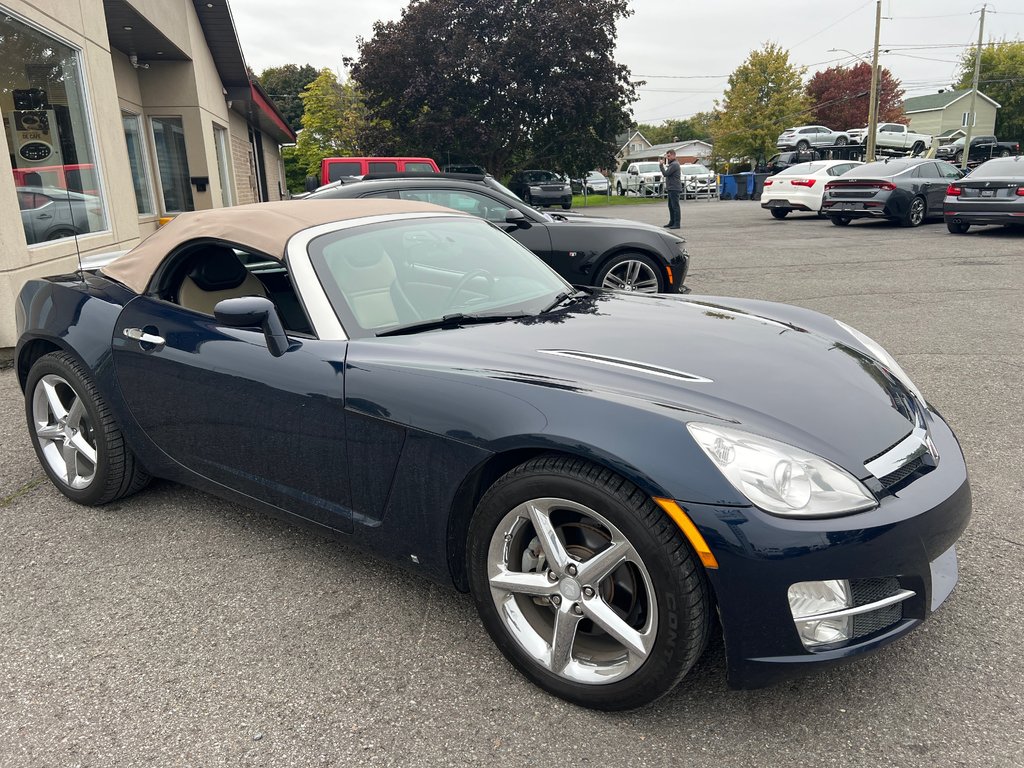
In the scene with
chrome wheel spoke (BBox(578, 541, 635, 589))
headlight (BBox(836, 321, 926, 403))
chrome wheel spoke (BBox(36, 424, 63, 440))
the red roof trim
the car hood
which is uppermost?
the red roof trim

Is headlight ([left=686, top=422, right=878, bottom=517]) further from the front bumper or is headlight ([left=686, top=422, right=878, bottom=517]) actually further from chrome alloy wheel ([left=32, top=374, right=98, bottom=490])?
chrome alloy wheel ([left=32, top=374, right=98, bottom=490])

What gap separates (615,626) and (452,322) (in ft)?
4.28

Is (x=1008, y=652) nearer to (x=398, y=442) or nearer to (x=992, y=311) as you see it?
(x=398, y=442)

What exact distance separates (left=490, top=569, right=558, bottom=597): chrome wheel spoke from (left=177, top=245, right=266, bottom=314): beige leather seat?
1.83m

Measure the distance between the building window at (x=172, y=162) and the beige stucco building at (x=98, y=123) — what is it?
0.07 feet

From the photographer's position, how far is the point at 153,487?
387 centimetres

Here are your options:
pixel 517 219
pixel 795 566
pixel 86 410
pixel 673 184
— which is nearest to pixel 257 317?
pixel 86 410

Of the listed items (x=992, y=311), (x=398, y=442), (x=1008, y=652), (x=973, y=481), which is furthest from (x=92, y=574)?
(x=992, y=311)

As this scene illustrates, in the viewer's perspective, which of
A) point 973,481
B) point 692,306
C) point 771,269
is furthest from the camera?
point 771,269

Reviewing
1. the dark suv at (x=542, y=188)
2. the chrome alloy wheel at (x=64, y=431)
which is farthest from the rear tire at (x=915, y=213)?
the chrome alloy wheel at (x=64, y=431)

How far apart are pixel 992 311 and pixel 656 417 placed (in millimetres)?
7375

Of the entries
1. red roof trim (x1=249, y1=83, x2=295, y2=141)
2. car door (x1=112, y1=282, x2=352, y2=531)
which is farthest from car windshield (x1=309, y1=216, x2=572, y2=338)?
red roof trim (x1=249, y1=83, x2=295, y2=141)

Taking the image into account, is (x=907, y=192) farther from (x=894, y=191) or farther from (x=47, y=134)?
(x=47, y=134)

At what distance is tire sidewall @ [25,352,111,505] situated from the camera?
3484mm
